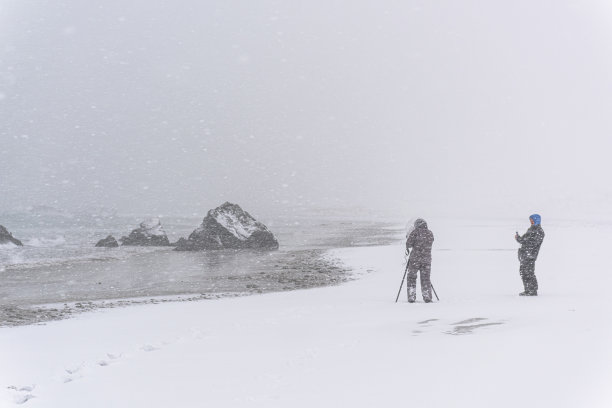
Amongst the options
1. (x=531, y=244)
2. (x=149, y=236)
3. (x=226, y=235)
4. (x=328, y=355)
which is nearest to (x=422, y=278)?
(x=531, y=244)

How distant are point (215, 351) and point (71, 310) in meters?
7.23

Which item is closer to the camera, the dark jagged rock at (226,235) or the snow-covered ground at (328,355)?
the snow-covered ground at (328,355)

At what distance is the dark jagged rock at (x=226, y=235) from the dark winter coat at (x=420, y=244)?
24.6m

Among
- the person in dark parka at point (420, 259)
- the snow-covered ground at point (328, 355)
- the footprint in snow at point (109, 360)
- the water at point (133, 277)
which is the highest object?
the person in dark parka at point (420, 259)

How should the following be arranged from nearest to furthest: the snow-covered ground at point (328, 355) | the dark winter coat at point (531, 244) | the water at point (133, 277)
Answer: the snow-covered ground at point (328, 355)
the dark winter coat at point (531, 244)
the water at point (133, 277)

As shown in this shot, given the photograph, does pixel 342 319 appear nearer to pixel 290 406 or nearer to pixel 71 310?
pixel 290 406

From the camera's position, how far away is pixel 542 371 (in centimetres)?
455

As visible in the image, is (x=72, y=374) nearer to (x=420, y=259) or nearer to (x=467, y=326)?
(x=467, y=326)

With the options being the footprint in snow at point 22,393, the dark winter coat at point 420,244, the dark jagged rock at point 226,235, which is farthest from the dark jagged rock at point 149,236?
the footprint in snow at point 22,393

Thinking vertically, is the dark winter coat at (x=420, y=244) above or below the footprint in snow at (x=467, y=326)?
above

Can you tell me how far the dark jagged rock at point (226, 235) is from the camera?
3403 centimetres

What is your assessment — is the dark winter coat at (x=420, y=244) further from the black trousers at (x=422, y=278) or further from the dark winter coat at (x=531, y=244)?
the dark winter coat at (x=531, y=244)

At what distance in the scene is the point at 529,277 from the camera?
10.9 m

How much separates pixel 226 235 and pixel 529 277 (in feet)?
87.2
